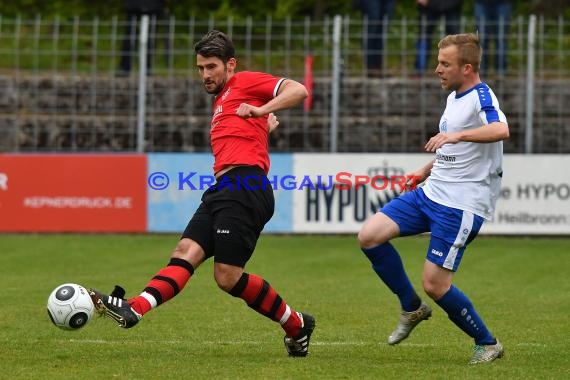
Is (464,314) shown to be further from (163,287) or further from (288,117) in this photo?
(288,117)

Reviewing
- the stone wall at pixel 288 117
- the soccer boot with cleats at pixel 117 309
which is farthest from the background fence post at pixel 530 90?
the soccer boot with cleats at pixel 117 309

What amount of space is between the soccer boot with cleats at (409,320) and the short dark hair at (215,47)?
199 centimetres

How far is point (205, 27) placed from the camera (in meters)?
19.9

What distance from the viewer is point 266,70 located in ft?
62.0

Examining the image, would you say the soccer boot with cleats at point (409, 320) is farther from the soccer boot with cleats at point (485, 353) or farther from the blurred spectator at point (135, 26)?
the blurred spectator at point (135, 26)

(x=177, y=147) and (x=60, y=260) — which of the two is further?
(x=177, y=147)

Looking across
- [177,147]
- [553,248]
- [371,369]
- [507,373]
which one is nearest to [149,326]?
[371,369]

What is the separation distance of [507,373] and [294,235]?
10312mm

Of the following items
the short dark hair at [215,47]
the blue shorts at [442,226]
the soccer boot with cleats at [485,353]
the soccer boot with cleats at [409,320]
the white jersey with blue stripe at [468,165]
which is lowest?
the soccer boot with cleats at [485,353]

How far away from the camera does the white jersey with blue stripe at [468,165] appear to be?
7.72m

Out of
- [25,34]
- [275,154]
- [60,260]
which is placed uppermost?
[25,34]

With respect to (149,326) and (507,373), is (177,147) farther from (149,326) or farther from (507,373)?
(507,373)

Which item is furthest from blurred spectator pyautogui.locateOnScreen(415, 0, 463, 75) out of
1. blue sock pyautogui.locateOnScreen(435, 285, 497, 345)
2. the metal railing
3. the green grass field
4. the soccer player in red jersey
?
blue sock pyautogui.locateOnScreen(435, 285, 497, 345)

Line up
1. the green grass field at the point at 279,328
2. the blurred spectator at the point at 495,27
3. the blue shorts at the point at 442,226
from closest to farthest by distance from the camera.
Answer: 1. the green grass field at the point at 279,328
2. the blue shorts at the point at 442,226
3. the blurred spectator at the point at 495,27
